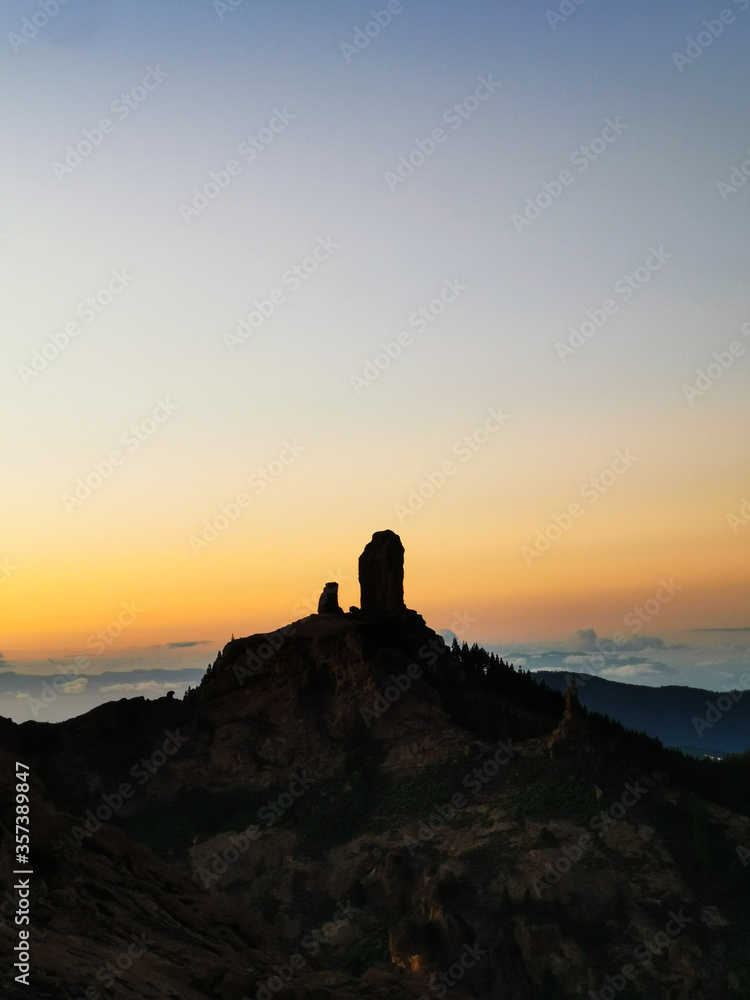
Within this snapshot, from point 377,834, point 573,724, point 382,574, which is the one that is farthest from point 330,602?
point 573,724

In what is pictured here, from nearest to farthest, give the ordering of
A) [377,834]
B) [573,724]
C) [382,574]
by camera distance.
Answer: [377,834] → [573,724] → [382,574]

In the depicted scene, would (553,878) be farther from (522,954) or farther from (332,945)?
(332,945)

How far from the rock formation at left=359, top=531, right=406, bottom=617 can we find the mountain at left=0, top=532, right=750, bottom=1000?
0.19 metres

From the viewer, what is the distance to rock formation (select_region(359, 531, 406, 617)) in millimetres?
80812

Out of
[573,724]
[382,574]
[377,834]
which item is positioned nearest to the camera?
[377,834]

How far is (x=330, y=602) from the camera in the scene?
8219 centimetres

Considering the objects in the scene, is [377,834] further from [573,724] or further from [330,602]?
[330,602]

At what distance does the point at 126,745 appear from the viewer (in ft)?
247

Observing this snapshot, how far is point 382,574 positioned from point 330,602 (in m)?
5.08

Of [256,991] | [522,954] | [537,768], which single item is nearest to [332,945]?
[522,954]

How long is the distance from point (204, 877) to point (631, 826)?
85.8 feet

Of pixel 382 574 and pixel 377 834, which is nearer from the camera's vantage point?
pixel 377 834

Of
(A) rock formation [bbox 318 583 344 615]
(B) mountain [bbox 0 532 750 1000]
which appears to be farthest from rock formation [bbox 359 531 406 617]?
(A) rock formation [bbox 318 583 344 615]

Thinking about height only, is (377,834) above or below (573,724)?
below
